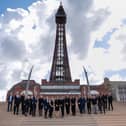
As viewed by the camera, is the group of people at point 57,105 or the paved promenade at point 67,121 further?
the group of people at point 57,105

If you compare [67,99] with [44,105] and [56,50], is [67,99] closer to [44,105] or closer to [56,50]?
[44,105]

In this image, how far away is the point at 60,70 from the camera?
215 feet

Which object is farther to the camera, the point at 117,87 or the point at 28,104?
the point at 117,87

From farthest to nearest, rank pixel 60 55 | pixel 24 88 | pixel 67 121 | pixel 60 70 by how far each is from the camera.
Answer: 1. pixel 60 55
2. pixel 60 70
3. pixel 24 88
4. pixel 67 121

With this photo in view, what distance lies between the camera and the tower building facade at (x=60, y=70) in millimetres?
54469

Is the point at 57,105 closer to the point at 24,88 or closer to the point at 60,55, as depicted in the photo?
the point at 24,88

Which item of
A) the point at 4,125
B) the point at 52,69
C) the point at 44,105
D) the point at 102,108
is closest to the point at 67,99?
the point at 44,105

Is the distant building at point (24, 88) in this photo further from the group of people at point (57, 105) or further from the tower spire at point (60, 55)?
the group of people at point (57, 105)

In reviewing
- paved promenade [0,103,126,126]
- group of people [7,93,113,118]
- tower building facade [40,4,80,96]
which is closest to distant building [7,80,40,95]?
tower building facade [40,4,80,96]

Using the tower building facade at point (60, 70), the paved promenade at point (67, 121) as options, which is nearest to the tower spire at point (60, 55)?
the tower building facade at point (60, 70)

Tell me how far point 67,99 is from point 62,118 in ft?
6.28

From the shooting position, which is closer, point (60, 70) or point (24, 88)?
point (24, 88)

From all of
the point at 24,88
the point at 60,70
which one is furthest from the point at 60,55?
the point at 24,88

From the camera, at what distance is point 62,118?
15391mm
